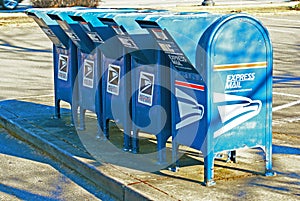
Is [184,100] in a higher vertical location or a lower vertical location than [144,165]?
higher

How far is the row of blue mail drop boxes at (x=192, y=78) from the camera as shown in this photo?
5.80 m

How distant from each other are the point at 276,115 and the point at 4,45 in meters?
10.1

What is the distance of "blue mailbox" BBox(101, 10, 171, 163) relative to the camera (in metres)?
6.42

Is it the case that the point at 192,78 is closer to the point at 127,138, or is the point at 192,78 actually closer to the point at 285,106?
the point at 127,138

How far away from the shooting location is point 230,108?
595 centimetres

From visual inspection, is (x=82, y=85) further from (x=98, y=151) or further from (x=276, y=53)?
(x=276, y=53)

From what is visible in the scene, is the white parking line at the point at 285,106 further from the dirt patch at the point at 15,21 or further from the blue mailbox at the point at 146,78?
the dirt patch at the point at 15,21

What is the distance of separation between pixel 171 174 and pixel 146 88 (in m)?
0.94

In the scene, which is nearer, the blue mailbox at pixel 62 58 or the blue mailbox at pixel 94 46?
the blue mailbox at pixel 94 46

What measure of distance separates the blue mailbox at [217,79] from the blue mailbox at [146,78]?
0.81 feet

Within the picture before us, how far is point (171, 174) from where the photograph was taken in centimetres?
630

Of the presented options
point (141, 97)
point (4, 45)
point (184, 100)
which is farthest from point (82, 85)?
point (4, 45)

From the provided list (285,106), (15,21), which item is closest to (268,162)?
(285,106)

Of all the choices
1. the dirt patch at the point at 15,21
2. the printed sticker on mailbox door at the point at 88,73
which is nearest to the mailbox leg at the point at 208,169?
the printed sticker on mailbox door at the point at 88,73
